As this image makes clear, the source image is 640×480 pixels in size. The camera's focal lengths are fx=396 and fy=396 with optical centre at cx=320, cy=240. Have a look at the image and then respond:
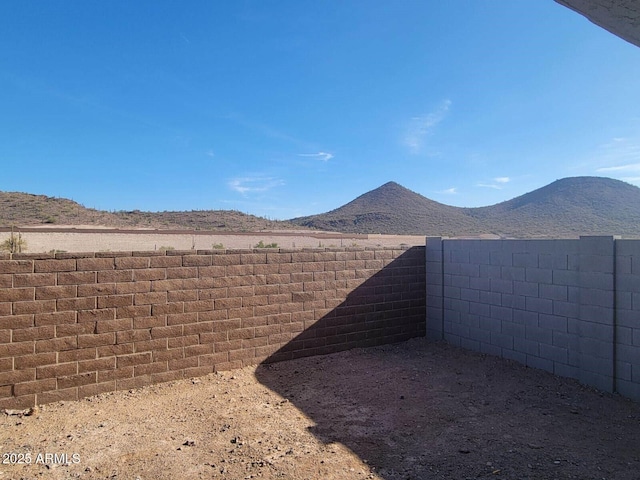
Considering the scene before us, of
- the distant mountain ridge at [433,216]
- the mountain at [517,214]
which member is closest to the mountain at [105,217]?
the distant mountain ridge at [433,216]

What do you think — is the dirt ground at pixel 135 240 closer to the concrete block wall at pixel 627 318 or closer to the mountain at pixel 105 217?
the mountain at pixel 105 217

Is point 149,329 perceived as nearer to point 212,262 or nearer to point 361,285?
point 212,262

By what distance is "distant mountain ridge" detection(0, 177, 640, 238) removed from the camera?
29.5 meters

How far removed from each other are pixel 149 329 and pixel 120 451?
1.61 meters

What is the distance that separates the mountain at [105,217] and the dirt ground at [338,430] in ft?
81.2

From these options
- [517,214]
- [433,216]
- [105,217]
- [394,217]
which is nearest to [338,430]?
[105,217]

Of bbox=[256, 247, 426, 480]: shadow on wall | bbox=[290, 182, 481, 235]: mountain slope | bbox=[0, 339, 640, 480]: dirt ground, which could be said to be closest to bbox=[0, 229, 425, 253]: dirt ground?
bbox=[256, 247, 426, 480]: shadow on wall

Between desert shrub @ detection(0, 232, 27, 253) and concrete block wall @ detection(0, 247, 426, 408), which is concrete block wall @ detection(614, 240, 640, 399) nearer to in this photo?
concrete block wall @ detection(0, 247, 426, 408)

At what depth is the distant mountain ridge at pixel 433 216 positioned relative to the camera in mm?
29500

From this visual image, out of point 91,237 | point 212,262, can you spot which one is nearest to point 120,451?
point 212,262

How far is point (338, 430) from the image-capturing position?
150 inches

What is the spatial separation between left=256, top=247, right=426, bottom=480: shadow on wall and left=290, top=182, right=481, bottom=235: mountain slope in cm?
2997

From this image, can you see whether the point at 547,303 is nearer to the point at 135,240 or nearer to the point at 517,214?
the point at 135,240

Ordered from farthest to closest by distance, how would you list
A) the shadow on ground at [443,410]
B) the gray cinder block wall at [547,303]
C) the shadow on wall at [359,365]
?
1. the gray cinder block wall at [547,303]
2. the shadow on wall at [359,365]
3. the shadow on ground at [443,410]
